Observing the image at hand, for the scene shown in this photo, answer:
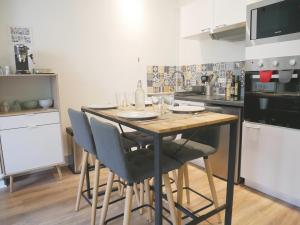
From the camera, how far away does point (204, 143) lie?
1.85 m

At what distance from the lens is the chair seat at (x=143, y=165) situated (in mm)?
1289

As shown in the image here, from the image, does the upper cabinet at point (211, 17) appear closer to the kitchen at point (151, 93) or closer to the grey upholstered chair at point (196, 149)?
the kitchen at point (151, 93)

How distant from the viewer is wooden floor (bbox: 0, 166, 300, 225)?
1.85 m

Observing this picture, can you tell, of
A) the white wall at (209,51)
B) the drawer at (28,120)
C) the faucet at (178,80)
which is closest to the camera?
the drawer at (28,120)

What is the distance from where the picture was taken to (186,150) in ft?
5.40

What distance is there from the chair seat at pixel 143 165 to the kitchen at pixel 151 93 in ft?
0.33

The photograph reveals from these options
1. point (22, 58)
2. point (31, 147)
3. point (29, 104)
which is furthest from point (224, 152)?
point (22, 58)

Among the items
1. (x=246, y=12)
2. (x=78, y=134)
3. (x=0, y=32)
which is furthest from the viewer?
(x=0, y=32)

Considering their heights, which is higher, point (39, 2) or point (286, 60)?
point (39, 2)

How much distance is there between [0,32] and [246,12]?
2512 mm

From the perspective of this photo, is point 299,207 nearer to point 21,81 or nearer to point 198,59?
point 198,59

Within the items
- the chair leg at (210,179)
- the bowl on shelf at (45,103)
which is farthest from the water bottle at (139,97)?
the bowl on shelf at (45,103)

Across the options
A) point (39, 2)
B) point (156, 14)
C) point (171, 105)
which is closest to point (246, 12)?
point (171, 105)

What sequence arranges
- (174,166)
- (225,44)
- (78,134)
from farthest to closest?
(225,44) → (78,134) → (174,166)
